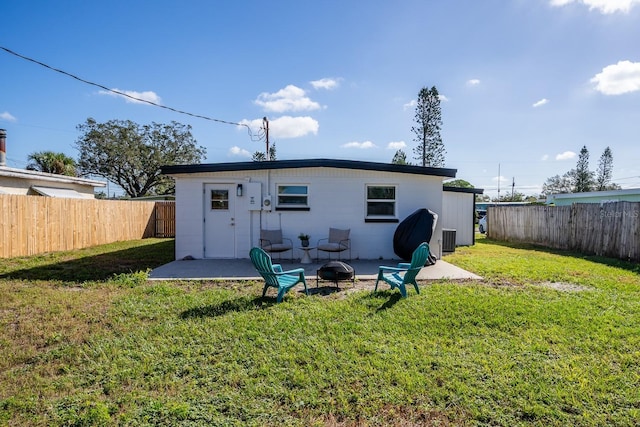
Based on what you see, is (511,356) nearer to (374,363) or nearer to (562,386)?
(562,386)

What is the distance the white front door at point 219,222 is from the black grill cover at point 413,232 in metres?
4.85

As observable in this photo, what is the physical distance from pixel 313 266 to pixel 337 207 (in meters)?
2.06

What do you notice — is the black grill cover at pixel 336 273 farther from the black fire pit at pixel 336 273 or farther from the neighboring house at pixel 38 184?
the neighboring house at pixel 38 184

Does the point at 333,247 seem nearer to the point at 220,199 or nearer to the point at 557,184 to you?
the point at 220,199

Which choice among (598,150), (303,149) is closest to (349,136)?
(303,149)

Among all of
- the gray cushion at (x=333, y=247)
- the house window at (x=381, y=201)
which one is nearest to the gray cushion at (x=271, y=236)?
the gray cushion at (x=333, y=247)

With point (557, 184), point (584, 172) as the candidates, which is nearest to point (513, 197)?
point (557, 184)

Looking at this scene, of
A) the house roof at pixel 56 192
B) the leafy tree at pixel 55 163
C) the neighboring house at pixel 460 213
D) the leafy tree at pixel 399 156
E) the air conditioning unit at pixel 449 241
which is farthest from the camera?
the leafy tree at pixel 399 156

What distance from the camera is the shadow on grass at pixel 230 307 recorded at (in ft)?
15.2

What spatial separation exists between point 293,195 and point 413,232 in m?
3.62

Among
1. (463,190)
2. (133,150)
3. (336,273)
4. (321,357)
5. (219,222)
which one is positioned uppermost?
(133,150)

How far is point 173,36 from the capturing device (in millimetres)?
10695

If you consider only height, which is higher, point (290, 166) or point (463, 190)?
point (290, 166)

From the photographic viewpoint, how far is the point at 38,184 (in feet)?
43.1
